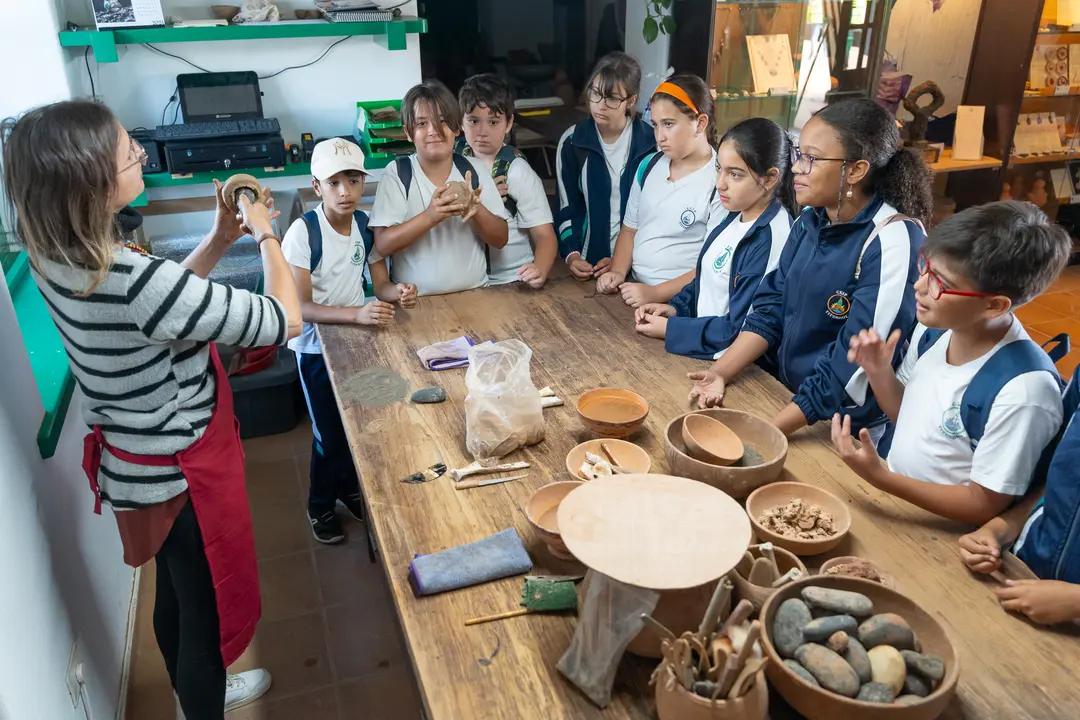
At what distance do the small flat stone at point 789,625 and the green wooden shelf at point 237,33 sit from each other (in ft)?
9.96

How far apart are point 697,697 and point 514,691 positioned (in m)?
0.27

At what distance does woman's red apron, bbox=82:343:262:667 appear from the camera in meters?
1.54

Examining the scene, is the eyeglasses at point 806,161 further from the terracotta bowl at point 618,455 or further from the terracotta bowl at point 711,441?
the terracotta bowl at point 618,455

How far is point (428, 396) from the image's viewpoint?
1828 mm

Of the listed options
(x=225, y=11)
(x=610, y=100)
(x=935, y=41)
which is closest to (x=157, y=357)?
(x=610, y=100)

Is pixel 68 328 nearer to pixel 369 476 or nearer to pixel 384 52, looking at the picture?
pixel 369 476

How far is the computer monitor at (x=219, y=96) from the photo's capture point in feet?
10.8

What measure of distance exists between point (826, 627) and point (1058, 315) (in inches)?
162

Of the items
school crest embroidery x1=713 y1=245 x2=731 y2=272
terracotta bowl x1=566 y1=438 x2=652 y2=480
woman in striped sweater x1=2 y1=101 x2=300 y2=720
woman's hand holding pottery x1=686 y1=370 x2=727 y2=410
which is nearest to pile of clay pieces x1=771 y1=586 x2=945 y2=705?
terracotta bowl x1=566 y1=438 x2=652 y2=480

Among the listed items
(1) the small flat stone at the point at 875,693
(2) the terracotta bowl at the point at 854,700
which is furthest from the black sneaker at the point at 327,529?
(1) the small flat stone at the point at 875,693

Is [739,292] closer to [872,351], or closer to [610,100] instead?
[872,351]

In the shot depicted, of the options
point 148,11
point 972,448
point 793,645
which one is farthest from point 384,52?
point 793,645

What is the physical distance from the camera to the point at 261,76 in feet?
11.4

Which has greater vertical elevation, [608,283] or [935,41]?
[935,41]
